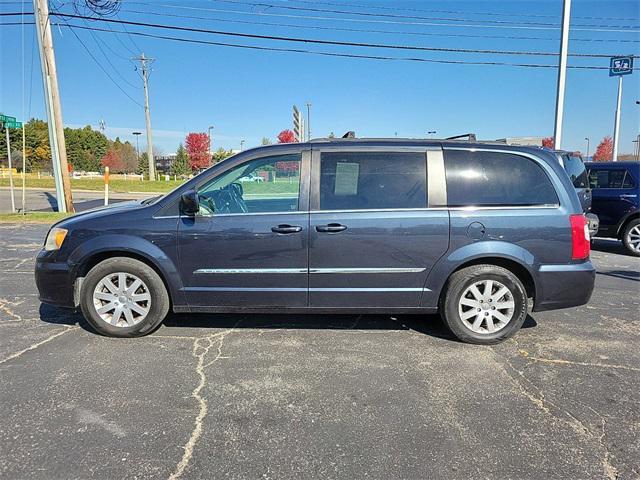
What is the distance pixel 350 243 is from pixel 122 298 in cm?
217

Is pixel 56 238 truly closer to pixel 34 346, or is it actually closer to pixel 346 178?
pixel 34 346

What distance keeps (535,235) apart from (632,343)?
4.76 feet

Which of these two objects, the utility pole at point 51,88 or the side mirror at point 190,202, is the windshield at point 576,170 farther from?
the utility pole at point 51,88

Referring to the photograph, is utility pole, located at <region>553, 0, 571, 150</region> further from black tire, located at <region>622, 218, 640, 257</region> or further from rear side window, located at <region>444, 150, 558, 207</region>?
rear side window, located at <region>444, 150, 558, 207</region>

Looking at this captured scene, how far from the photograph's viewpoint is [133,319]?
409cm

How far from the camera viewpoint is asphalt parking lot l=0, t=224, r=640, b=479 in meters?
2.41

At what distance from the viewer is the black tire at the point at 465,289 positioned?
395cm

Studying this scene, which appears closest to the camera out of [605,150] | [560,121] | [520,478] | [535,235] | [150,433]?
[520,478]

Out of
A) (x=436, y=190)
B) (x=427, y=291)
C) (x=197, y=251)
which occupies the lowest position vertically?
(x=427, y=291)

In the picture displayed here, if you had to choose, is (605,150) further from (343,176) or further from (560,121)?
(343,176)

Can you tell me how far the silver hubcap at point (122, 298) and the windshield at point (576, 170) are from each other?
24.9 feet

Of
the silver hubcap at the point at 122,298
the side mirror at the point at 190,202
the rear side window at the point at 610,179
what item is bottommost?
the silver hubcap at the point at 122,298

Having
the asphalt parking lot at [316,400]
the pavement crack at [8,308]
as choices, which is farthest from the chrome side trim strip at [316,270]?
the pavement crack at [8,308]

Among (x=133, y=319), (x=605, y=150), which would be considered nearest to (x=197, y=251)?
(x=133, y=319)
